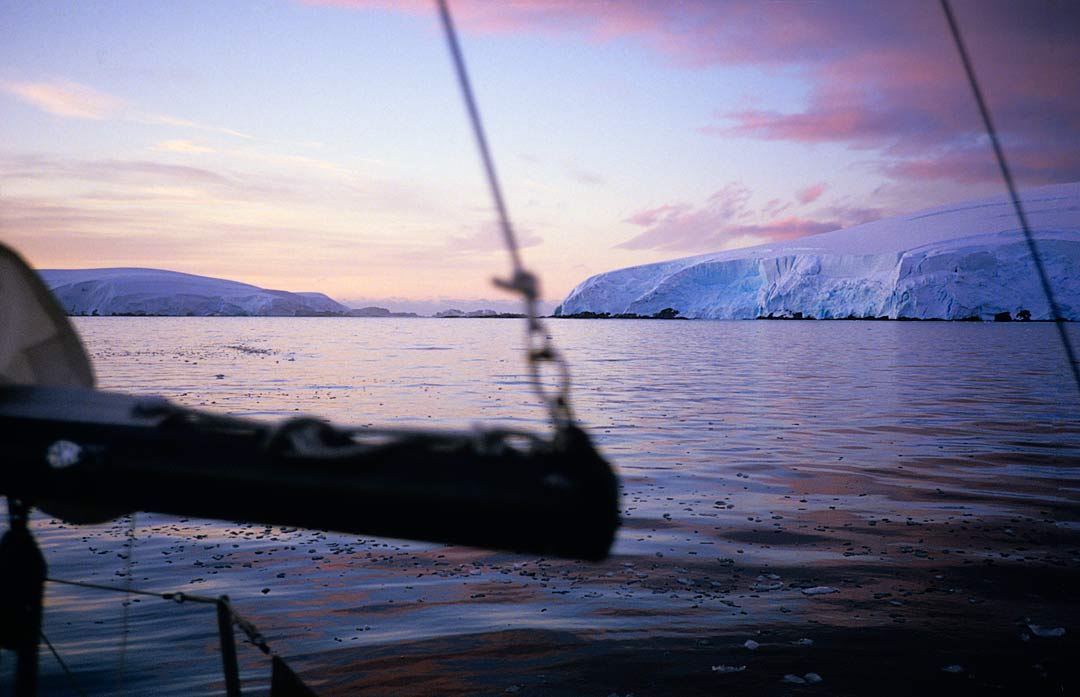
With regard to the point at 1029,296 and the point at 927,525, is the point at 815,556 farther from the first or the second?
the point at 1029,296

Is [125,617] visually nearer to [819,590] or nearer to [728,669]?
[728,669]

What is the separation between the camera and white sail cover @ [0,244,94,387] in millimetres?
3465

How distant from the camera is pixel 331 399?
29.4 meters

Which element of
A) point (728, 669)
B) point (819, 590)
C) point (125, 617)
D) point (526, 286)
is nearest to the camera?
point (526, 286)

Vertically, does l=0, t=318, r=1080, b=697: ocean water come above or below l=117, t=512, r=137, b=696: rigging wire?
below

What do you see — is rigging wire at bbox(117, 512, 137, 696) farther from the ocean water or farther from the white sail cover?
the white sail cover

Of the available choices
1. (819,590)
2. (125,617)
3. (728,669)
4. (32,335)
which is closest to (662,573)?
(819,590)

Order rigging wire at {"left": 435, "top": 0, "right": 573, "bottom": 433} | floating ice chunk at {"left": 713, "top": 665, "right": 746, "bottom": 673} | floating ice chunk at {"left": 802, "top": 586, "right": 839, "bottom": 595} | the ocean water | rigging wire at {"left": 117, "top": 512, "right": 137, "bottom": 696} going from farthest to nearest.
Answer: floating ice chunk at {"left": 802, "top": 586, "right": 839, "bottom": 595} → the ocean water → floating ice chunk at {"left": 713, "top": 665, "right": 746, "bottom": 673} → rigging wire at {"left": 117, "top": 512, "right": 137, "bottom": 696} → rigging wire at {"left": 435, "top": 0, "right": 573, "bottom": 433}

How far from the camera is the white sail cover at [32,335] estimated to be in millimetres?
3465

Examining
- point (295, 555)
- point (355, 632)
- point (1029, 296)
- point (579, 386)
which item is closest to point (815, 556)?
point (355, 632)

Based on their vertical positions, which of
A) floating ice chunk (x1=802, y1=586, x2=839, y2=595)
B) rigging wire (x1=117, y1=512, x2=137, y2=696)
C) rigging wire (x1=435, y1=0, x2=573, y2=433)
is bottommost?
floating ice chunk (x1=802, y1=586, x2=839, y2=595)

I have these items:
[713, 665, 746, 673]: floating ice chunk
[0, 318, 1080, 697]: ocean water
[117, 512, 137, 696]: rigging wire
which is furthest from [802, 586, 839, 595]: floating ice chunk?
[117, 512, 137, 696]: rigging wire

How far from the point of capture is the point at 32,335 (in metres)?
3.60

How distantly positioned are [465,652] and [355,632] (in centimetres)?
120
